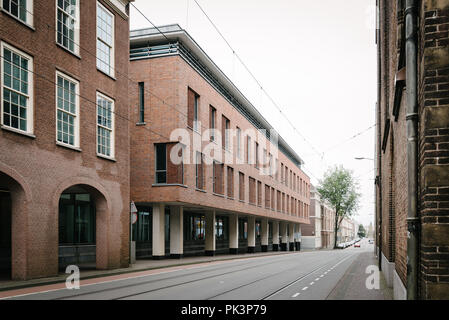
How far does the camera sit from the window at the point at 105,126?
19391 mm

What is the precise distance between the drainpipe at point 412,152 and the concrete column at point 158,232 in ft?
80.4

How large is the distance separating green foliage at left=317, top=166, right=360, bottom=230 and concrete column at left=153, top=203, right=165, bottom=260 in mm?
57152

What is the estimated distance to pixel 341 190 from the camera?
81.6 m

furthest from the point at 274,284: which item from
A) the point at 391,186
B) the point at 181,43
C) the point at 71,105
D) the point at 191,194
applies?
the point at 181,43

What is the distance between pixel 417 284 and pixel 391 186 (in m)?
10.1

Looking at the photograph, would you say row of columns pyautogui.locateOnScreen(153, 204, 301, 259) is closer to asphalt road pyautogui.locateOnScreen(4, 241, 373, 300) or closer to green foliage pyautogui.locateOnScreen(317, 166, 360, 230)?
asphalt road pyautogui.locateOnScreen(4, 241, 373, 300)

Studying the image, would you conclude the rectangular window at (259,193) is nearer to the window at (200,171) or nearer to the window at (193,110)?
the window at (200,171)

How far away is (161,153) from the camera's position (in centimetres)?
2881

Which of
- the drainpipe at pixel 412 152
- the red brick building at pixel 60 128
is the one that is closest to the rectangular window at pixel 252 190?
the red brick building at pixel 60 128

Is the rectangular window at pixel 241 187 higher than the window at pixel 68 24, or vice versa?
the window at pixel 68 24

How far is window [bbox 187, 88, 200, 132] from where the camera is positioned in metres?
30.0

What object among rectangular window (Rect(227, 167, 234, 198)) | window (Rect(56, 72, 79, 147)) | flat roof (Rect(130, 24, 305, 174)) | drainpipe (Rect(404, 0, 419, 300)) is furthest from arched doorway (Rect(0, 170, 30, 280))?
rectangular window (Rect(227, 167, 234, 198))

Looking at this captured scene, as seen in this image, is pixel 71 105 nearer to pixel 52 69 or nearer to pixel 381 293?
pixel 52 69

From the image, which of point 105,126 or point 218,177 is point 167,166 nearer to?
point 218,177
